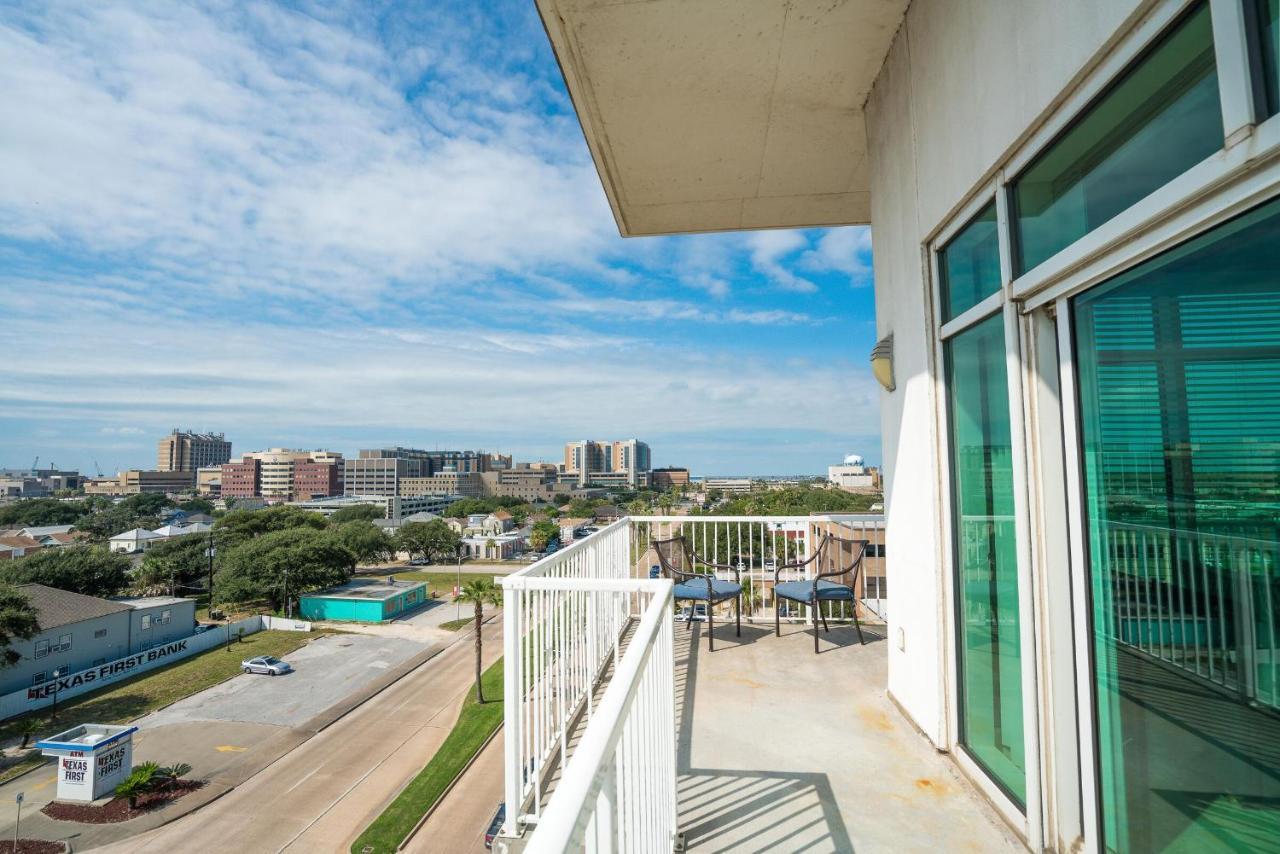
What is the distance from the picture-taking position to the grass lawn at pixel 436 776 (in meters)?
12.4

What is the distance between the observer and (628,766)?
984 mm

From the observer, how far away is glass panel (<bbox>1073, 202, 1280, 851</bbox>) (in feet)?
3.52

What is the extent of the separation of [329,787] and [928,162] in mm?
18869

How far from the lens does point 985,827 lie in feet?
6.42

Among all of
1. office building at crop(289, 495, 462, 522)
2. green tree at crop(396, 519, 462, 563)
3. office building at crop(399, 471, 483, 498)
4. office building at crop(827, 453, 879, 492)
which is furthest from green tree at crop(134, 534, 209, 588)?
A: office building at crop(399, 471, 483, 498)

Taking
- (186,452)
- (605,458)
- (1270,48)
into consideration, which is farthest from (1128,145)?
(186,452)

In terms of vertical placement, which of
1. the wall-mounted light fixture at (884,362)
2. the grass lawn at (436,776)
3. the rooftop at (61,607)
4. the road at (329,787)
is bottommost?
the road at (329,787)

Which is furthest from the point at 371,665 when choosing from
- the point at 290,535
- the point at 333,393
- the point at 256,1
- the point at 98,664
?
the point at 333,393

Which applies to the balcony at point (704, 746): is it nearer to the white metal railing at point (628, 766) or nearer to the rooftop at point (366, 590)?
the white metal railing at point (628, 766)

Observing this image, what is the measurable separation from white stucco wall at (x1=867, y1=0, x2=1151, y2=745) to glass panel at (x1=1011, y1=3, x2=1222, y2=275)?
0.36 feet

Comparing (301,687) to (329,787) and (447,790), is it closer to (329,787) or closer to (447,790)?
(329,787)

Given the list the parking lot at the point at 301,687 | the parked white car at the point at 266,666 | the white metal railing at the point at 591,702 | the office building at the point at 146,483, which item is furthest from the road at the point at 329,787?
the office building at the point at 146,483

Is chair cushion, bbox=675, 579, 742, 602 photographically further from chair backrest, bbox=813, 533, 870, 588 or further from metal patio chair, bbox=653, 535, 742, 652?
chair backrest, bbox=813, 533, 870, 588

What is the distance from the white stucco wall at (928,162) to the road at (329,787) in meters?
14.8
